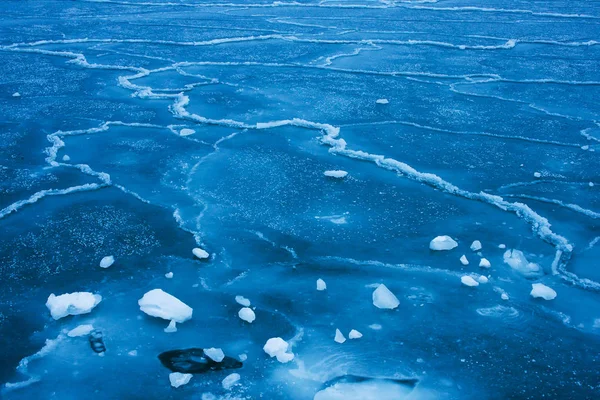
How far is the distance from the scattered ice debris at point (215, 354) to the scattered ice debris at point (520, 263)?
1.88m

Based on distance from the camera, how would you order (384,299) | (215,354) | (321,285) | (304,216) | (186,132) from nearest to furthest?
(215,354)
(384,299)
(321,285)
(304,216)
(186,132)

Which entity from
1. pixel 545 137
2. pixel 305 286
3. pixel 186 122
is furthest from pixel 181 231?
pixel 545 137

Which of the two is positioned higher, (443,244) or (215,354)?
(443,244)

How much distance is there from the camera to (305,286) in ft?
10.5

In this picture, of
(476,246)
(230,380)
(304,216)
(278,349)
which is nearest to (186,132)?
(304,216)

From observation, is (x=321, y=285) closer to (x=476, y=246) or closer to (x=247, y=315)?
(x=247, y=315)

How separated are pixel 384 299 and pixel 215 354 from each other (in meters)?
→ 0.99

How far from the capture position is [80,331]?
9.24 feet

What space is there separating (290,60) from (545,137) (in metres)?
4.32

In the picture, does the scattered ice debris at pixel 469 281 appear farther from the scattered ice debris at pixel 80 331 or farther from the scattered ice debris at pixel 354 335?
the scattered ice debris at pixel 80 331

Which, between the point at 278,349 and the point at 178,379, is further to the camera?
the point at 278,349

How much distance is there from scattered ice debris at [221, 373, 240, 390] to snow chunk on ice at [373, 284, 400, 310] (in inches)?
36.0

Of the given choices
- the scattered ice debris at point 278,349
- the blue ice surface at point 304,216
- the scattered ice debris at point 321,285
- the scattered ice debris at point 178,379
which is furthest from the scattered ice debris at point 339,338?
the scattered ice debris at point 178,379

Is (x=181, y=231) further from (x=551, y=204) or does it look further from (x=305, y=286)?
(x=551, y=204)
